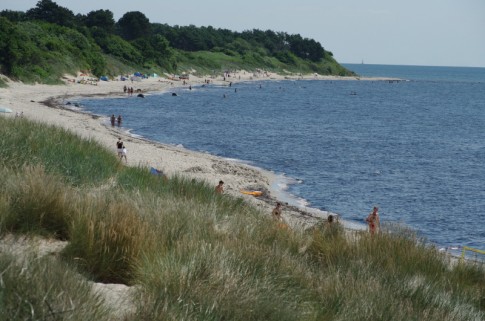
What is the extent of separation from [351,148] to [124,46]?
216ft

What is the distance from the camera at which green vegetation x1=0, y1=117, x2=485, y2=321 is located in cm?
475

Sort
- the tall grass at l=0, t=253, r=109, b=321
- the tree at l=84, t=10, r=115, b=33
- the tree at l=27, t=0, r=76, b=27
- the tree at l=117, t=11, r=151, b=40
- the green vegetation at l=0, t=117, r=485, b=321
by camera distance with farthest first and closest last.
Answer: the tree at l=117, t=11, r=151, b=40 < the tree at l=84, t=10, r=115, b=33 < the tree at l=27, t=0, r=76, b=27 < the green vegetation at l=0, t=117, r=485, b=321 < the tall grass at l=0, t=253, r=109, b=321

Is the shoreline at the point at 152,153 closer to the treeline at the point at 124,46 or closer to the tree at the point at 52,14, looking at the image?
the treeline at the point at 124,46

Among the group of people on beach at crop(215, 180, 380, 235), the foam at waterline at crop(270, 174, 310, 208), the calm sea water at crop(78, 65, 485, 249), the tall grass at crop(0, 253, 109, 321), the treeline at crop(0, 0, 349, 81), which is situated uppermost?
the treeline at crop(0, 0, 349, 81)

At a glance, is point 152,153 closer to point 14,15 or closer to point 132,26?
point 14,15

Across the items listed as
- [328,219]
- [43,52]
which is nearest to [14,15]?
[43,52]

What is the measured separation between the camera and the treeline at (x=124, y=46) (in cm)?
6544

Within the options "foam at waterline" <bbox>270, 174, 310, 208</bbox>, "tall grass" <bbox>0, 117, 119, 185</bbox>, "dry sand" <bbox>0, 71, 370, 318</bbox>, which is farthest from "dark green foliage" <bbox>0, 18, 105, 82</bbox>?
"tall grass" <bbox>0, 117, 119, 185</bbox>

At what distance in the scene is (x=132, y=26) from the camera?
425ft

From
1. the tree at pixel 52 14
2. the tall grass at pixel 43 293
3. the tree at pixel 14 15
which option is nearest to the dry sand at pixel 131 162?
the tall grass at pixel 43 293

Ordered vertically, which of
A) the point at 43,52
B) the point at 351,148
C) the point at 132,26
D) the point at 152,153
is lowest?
the point at 351,148

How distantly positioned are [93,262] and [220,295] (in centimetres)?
140

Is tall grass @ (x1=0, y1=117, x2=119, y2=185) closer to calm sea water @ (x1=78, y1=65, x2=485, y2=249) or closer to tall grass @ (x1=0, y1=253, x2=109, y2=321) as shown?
tall grass @ (x1=0, y1=253, x2=109, y2=321)

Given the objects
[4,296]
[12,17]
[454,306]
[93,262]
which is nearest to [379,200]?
[454,306]
